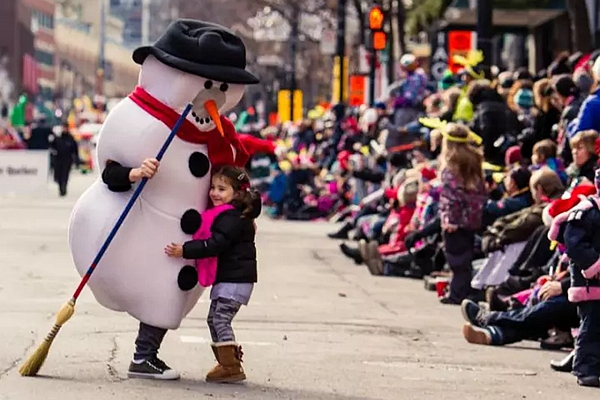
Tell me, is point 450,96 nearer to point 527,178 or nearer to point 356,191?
point 527,178

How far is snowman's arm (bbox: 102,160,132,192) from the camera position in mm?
10938

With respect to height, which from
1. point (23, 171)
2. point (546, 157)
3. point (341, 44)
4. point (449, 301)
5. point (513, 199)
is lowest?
point (23, 171)

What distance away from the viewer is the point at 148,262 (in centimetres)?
1108

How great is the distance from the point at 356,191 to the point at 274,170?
215 inches

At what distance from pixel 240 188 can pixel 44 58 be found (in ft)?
454

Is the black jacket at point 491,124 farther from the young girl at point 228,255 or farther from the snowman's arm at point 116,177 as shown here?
the snowman's arm at point 116,177

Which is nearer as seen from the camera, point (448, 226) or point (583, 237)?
point (583, 237)

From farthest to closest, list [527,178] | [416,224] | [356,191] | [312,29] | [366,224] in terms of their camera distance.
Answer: [312,29] < [356,191] < [366,224] < [416,224] < [527,178]

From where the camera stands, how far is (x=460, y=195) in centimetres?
1733

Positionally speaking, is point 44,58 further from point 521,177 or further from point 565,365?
point 565,365

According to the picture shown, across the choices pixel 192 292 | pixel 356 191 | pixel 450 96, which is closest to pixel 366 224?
pixel 450 96

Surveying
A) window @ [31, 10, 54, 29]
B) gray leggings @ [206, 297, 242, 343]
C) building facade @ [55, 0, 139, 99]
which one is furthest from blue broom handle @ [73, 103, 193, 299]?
building facade @ [55, 0, 139, 99]

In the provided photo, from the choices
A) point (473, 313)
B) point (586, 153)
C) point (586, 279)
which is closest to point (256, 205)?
Result: point (586, 279)

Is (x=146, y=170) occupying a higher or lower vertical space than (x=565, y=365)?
higher
